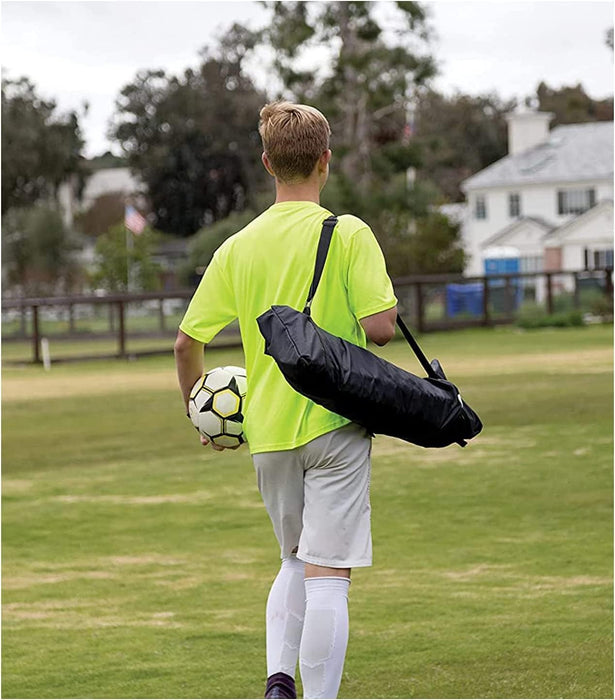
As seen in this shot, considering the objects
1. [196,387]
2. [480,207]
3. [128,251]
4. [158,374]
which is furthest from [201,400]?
[480,207]

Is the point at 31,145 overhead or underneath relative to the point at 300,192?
overhead

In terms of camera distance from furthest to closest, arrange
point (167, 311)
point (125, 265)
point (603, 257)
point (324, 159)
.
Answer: point (603, 257)
point (125, 265)
point (167, 311)
point (324, 159)

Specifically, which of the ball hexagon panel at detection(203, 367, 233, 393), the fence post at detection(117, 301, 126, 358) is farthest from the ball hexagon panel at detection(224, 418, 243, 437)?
the fence post at detection(117, 301, 126, 358)

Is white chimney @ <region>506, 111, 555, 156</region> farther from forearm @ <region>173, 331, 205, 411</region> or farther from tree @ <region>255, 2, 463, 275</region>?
forearm @ <region>173, 331, 205, 411</region>

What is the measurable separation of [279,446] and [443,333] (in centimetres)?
3163

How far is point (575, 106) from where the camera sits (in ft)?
306

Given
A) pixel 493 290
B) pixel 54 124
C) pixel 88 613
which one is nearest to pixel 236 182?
pixel 54 124

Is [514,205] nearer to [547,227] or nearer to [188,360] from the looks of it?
[547,227]

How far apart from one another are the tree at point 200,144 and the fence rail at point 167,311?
4055 centimetres

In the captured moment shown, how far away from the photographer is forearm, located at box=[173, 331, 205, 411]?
445 cm

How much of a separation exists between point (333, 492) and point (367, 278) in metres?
0.62

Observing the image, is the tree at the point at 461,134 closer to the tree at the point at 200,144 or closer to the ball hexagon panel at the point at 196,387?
the tree at the point at 200,144

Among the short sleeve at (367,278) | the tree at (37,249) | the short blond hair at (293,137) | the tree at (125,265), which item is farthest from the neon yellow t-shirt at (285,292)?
the tree at (37,249)

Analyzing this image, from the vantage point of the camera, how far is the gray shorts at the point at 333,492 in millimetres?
4156
